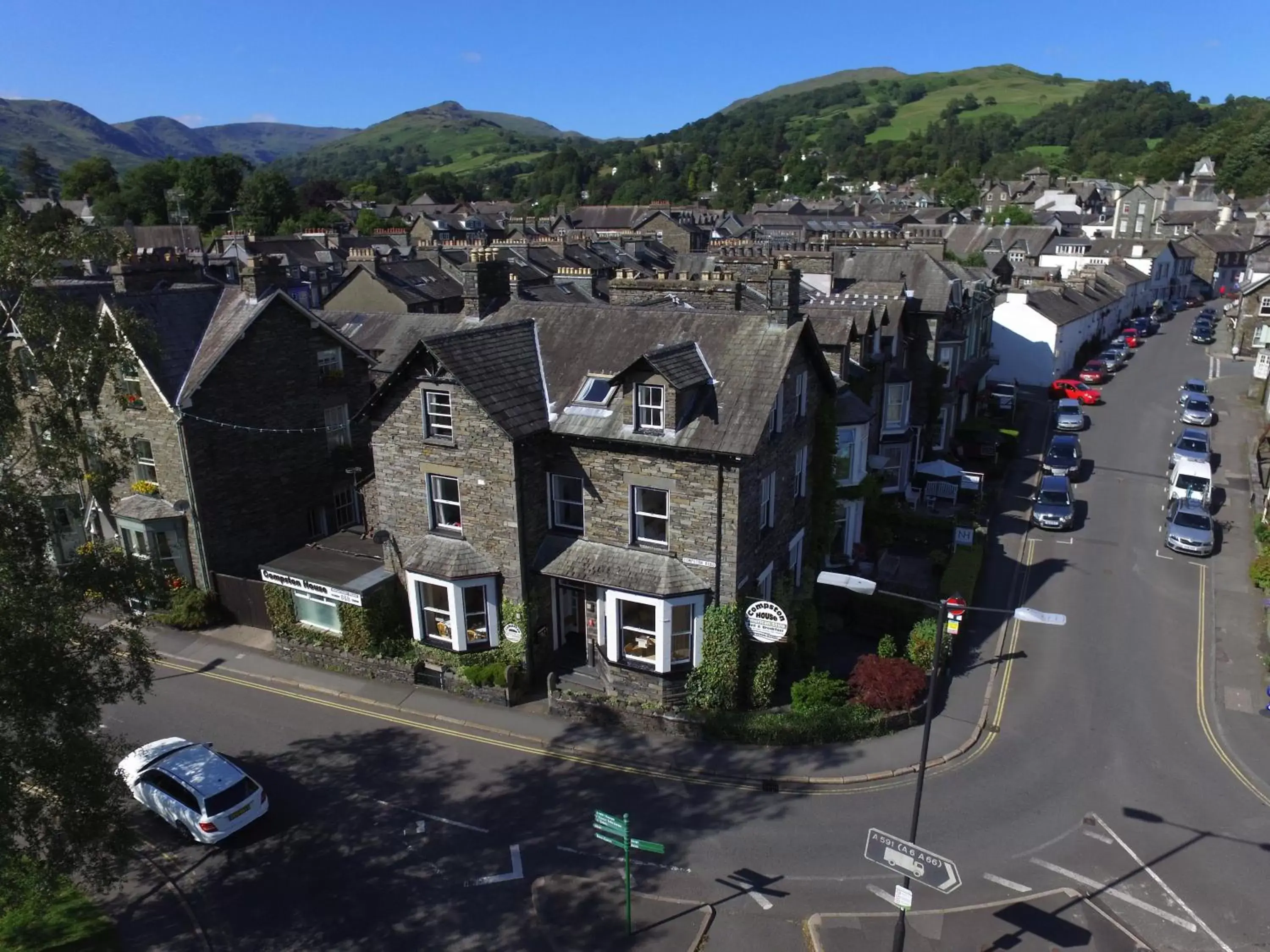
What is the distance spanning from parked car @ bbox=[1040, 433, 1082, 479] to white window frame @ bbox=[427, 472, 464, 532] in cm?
2995

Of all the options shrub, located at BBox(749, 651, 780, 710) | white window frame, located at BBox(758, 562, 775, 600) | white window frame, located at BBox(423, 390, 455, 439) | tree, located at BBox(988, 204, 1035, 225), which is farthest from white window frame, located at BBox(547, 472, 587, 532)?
tree, located at BBox(988, 204, 1035, 225)

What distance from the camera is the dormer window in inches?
867

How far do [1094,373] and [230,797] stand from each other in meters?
59.9

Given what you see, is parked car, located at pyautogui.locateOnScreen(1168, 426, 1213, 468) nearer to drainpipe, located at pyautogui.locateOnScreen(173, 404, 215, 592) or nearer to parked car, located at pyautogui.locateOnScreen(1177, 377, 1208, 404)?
parked car, located at pyautogui.locateOnScreen(1177, 377, 1208, 404)

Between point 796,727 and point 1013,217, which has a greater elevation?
point 1013,217

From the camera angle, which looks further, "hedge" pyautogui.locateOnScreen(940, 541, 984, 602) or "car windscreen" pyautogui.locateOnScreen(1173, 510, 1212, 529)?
"car windscreen" pyautogui.locateOnScreen(1173, 510, 1212, 529)

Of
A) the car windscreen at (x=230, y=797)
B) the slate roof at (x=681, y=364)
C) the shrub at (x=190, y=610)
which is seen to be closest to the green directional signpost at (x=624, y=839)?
the car windscreen at (x=230, y=797)

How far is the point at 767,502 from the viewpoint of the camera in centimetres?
2222

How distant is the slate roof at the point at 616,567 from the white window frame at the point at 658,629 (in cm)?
26

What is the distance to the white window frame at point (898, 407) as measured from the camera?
34000 mm

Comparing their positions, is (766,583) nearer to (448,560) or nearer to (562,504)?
(562,504)

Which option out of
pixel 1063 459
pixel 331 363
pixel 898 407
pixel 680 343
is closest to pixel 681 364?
pixel 680 343

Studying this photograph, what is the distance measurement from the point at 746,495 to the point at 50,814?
579 inches

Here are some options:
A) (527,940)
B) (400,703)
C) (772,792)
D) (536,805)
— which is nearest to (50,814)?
(527,940)
